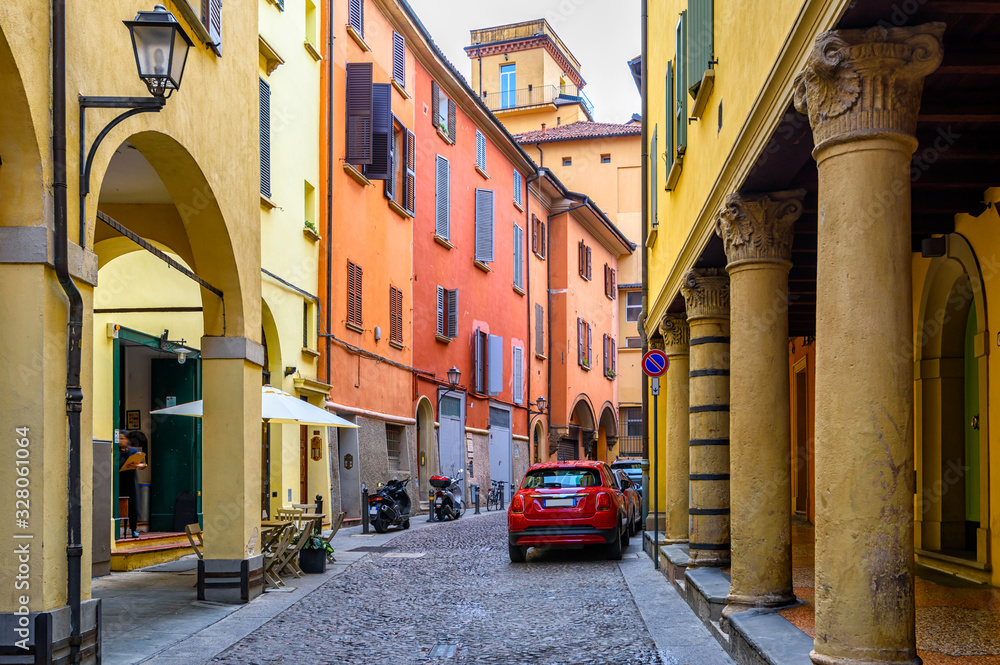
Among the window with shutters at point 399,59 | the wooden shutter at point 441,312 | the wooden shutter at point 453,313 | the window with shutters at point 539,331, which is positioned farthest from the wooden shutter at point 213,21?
the window with shutters at point 539,331

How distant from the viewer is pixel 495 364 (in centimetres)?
3434

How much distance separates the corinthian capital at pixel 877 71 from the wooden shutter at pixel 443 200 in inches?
980

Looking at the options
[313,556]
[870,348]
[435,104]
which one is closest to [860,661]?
[870,348]

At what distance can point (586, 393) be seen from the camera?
4459cm

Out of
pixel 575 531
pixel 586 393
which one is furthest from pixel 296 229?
pixel 586 393

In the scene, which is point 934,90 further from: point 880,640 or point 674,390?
point 674,390

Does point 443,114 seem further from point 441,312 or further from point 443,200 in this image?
point 441,312

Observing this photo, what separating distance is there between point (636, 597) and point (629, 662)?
11.9ft

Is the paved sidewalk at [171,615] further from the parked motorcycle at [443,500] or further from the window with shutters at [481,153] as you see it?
the window with shutters at [481,153]

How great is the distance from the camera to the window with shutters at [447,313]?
3048 cm

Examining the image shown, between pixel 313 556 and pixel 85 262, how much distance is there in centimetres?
735

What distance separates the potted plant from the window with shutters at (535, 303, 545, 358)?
87.8 feet

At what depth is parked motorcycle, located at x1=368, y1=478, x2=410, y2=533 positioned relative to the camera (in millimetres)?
21078

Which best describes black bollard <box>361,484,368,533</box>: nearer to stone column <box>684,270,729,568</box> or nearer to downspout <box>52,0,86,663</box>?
stone column <box>684,270,729,568</box>
